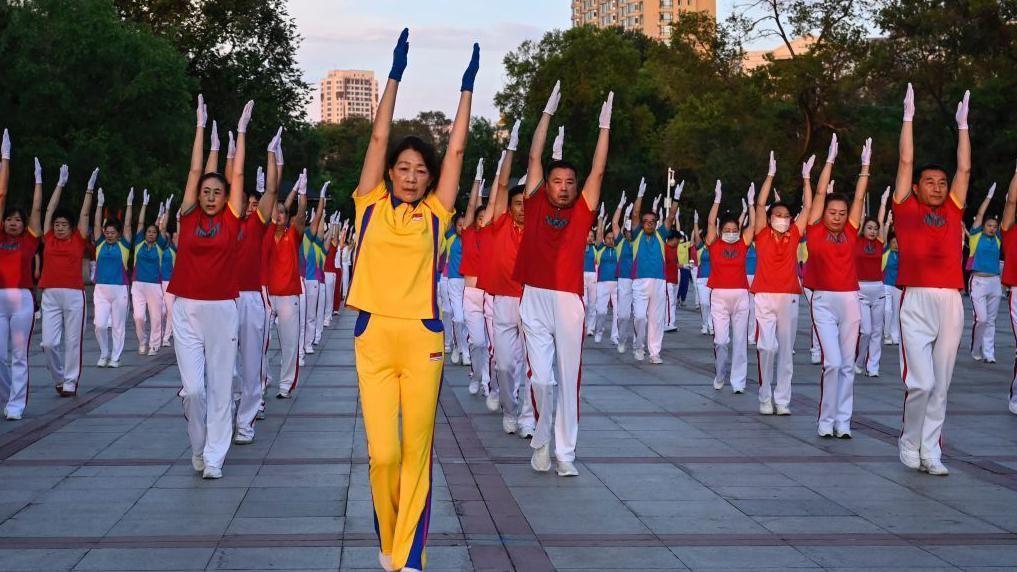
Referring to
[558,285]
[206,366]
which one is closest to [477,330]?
[558,285]

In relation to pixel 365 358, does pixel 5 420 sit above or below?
below

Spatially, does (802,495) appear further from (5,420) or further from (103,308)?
(103,308)

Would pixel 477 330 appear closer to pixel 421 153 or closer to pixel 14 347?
pixel 14 347

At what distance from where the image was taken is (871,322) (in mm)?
17641

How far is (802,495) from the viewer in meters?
8.67

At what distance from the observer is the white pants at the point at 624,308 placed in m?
21.8

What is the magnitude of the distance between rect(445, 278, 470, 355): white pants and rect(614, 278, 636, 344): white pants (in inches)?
124

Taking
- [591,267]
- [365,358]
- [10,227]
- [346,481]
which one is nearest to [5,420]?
[10,227]

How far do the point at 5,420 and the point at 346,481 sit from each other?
4965 mm

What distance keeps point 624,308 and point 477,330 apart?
25.2ft

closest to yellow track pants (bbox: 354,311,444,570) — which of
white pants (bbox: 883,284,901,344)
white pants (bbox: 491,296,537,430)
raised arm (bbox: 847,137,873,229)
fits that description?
white pants (bbox: 491,296,537,430)

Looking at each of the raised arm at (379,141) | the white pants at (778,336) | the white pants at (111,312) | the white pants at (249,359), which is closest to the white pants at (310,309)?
the white pants at (111,312)

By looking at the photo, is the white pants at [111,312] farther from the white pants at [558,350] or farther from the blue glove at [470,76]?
the blue glove at [470,76]

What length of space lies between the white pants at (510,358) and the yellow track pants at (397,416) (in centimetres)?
520
